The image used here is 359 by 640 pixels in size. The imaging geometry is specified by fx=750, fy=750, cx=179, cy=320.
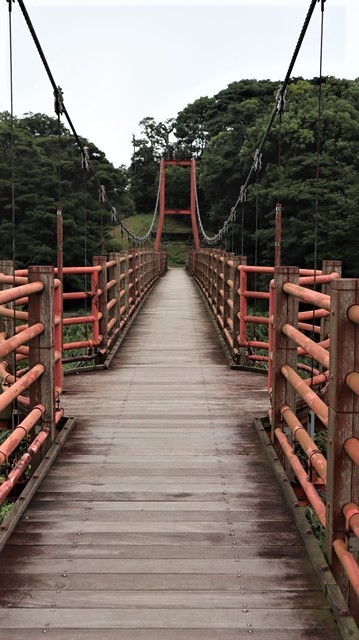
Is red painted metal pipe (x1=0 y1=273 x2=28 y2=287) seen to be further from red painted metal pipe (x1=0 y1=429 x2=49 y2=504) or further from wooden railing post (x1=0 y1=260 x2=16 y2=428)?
red painted metal pipe (x1=0 y1=429 x2=49 y2=504)

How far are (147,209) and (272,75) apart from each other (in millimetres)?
18707

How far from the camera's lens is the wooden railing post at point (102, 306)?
6.15 meters

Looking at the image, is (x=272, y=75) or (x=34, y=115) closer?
(x=34, y=115)

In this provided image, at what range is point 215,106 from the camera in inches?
1874

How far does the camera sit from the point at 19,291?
2986 mm

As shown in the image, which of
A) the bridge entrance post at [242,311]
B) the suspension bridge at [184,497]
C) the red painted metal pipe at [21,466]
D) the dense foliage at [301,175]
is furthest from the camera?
the dense foliage at [301,175]

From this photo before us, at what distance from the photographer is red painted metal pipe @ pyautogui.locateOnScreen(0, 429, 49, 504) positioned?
256 cm

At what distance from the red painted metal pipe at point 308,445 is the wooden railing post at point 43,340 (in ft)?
3.64

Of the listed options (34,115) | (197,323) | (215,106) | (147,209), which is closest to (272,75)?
(215,106)

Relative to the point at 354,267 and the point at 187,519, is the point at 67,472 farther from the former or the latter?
the point at 354,267

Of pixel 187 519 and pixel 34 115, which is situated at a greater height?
pixel 34 115

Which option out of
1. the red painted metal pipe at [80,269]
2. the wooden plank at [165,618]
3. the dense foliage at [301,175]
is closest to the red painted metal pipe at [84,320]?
the red painted metal pipe at [80,269]

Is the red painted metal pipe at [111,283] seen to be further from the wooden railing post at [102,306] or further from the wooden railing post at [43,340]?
the wooden railing post at [43,340]

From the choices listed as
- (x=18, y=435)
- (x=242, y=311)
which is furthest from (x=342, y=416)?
(x=242, y=311)
